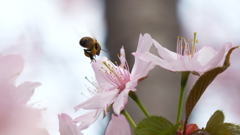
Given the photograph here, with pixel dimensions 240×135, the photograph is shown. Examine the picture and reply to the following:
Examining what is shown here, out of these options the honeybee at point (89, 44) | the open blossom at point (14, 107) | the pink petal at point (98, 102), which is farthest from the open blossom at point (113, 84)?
the honeybee at point (89, 44)

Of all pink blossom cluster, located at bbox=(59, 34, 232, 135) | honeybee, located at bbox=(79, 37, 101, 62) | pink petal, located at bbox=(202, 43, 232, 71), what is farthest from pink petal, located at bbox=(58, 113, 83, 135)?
honeybee, located at bbox=(79, 37, 101, 62)

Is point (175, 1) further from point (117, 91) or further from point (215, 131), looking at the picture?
point (215, 131)

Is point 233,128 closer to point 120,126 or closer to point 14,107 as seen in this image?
point 120,126

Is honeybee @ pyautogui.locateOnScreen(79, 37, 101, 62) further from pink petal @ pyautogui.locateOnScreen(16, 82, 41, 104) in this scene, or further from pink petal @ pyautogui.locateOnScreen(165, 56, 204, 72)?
pink petal @ pyautogui.locateOnScreen(165, 56, 204, 72)

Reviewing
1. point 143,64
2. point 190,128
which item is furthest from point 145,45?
point 190,128

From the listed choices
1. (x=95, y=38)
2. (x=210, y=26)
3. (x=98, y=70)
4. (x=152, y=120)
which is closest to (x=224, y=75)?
(x=210, y=26)

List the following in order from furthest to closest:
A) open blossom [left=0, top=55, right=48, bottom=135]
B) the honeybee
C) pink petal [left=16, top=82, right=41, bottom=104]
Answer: the honeybee < pink petal [left=16, top=82, right=41, bottom=104] < open blossom [left=0, top=55, right=48, bottom=135]

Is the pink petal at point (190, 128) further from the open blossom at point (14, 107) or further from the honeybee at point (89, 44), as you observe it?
the honeybee at point (89, 44)
